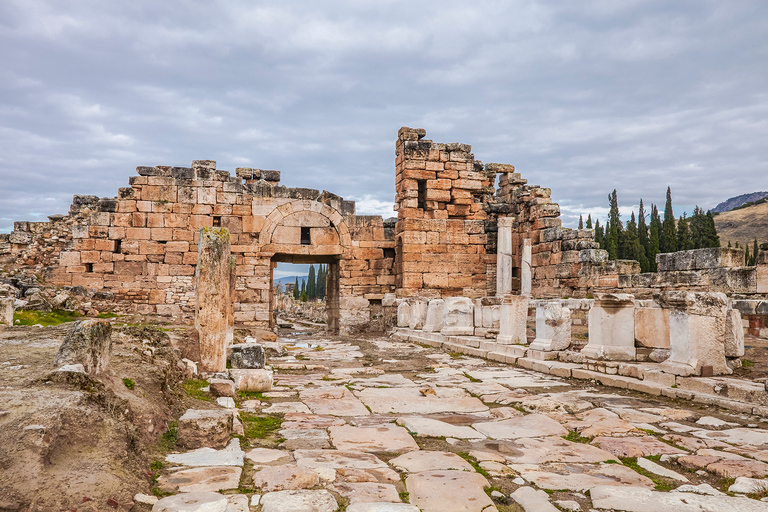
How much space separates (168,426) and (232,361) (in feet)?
9.91

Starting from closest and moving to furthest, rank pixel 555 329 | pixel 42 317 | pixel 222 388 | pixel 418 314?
1. pixel 222 388
2. pixel 555 329
3. pixel 42 317
4. pixel 418 314

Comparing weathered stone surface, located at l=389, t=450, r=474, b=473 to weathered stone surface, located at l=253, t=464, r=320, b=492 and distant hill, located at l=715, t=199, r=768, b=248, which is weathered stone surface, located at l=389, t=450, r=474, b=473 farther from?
distant hill, located at l=715, t=199, r=768, b=248

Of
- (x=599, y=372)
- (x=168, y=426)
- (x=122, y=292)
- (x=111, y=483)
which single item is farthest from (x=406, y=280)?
(x=111, y=483)

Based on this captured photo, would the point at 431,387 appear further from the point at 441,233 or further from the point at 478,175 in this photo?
the point at 478,175

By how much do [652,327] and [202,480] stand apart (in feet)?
20.4

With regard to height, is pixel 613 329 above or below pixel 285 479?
above

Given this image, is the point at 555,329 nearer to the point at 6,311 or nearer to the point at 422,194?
the point at 6,311

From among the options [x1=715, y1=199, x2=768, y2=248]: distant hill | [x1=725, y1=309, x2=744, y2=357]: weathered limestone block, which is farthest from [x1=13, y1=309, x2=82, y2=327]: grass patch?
[x1=715, y1=199, x2=768, y2=248]: distant hill

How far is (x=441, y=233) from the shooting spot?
15.8m

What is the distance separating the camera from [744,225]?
78125mm

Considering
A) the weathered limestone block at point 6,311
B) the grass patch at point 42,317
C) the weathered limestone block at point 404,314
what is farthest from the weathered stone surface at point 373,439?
the weathered limestone block at point 404,314

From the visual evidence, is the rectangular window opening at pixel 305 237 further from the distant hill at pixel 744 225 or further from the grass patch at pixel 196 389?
the distant hill at pixel 744 225

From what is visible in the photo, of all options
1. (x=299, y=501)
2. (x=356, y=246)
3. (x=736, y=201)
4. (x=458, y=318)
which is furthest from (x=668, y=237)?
(x=736, y=201)

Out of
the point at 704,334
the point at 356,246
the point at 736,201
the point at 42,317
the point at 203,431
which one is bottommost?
the point at 203,431
